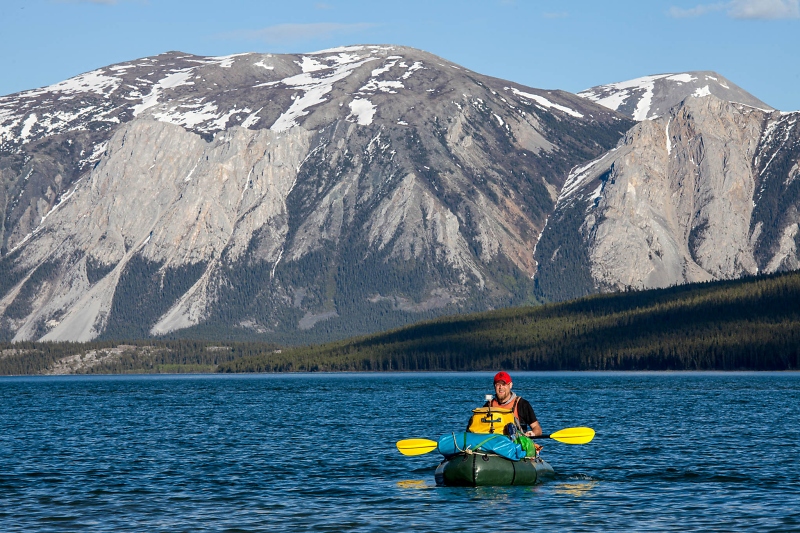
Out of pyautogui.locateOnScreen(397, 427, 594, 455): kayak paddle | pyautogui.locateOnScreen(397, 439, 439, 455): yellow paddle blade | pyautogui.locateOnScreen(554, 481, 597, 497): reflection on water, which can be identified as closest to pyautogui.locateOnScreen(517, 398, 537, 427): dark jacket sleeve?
pyautogui.locateOnScreen(554, 481, 597, 497): reflection on water

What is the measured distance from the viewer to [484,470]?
58.6 m

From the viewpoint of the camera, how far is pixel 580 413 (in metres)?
127

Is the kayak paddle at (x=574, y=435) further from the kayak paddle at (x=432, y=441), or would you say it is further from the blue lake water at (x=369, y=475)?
the blue lake water at (x=369, y=475)

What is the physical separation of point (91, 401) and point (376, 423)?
268 feet

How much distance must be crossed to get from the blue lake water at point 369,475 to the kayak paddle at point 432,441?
1.96 m

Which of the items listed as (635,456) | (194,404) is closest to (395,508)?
(635,456)

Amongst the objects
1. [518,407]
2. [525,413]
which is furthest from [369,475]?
[525,413]

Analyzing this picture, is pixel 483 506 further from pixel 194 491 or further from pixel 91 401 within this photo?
pixel 91 401

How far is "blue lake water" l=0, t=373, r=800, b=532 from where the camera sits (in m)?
53.6

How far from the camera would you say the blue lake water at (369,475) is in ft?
176

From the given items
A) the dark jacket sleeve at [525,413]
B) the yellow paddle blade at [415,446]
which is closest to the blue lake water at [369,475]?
the yellow paddle blade at [415,446]

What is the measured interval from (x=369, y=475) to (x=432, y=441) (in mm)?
7145

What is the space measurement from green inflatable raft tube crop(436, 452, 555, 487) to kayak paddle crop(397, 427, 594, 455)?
3.05 m

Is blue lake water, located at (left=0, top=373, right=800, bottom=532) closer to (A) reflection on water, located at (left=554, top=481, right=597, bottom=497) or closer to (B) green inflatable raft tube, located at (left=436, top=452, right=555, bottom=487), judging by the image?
(A) reflection on water, located at (left=554, top=481, right=597, bottom=497)
